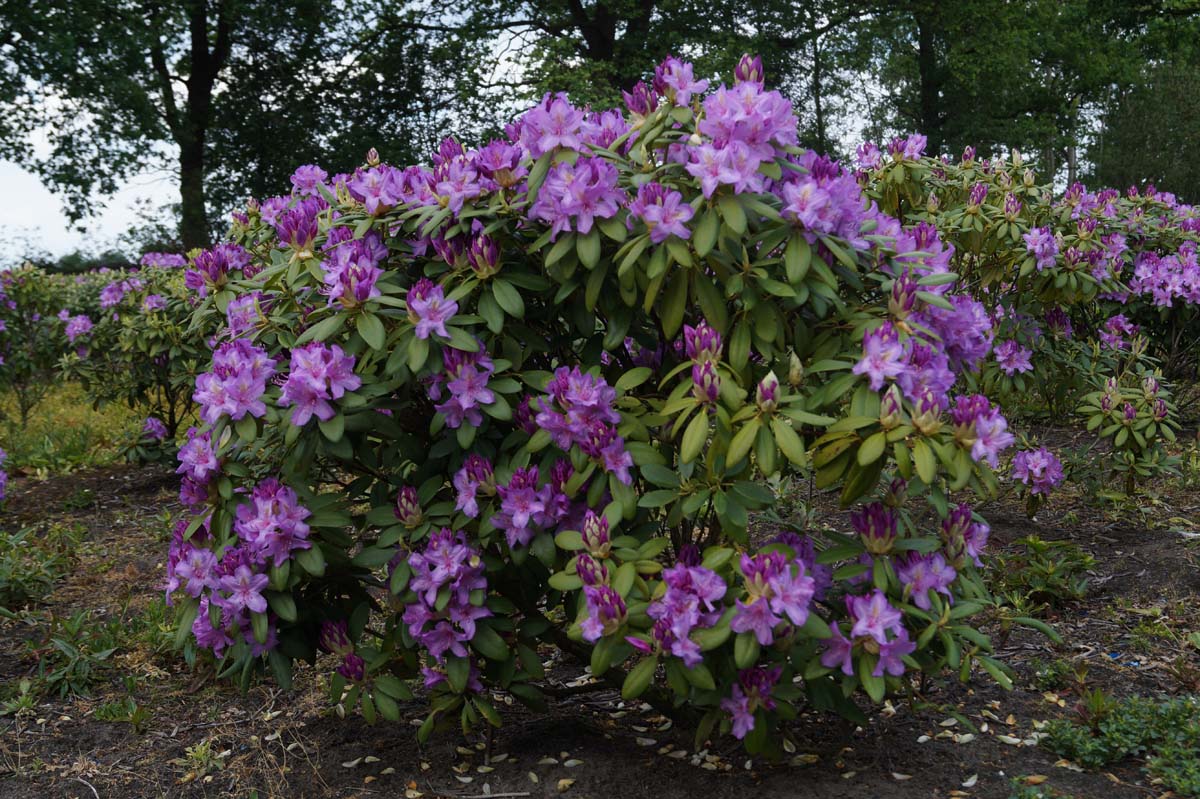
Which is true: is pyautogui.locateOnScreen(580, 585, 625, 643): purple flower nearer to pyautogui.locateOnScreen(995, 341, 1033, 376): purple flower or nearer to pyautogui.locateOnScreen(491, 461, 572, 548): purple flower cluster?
pyautogui.locateOnScreen(491, 461, 572, 548): purple flower cluster

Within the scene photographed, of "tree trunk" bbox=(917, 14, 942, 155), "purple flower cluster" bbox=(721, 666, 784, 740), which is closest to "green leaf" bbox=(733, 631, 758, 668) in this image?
"purple flower cluster" bbox=(721, 666, 784, 740)

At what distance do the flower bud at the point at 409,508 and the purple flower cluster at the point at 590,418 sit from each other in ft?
1.22

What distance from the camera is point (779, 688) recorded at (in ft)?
7.00

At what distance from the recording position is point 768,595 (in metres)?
1.91

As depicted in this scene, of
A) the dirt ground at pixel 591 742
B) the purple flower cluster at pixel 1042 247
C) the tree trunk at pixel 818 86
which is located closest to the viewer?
the dirt ground at pixel 591 742

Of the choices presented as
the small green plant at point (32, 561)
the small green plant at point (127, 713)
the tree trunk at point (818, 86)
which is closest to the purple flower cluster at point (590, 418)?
the small green plant at point (127, 713)

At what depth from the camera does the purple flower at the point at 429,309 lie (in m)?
2.11

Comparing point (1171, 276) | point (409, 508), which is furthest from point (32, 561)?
point (1171, 276)

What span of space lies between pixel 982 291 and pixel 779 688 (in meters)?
2.68

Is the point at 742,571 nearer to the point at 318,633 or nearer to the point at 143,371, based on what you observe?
the point at 318,633

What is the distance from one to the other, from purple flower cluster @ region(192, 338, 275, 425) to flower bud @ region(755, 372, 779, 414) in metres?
1.07

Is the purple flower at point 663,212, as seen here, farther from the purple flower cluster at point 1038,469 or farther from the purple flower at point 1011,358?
the purple flower cluster at point 1038,469

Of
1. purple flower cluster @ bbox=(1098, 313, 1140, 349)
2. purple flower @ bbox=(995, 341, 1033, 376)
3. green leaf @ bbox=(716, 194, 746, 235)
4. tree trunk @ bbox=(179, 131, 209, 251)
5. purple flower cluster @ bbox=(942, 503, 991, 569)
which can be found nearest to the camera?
green leaf @ bbox=(716, 194, 746, 235)

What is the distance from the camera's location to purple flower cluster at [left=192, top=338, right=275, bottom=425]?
2.21 meters
